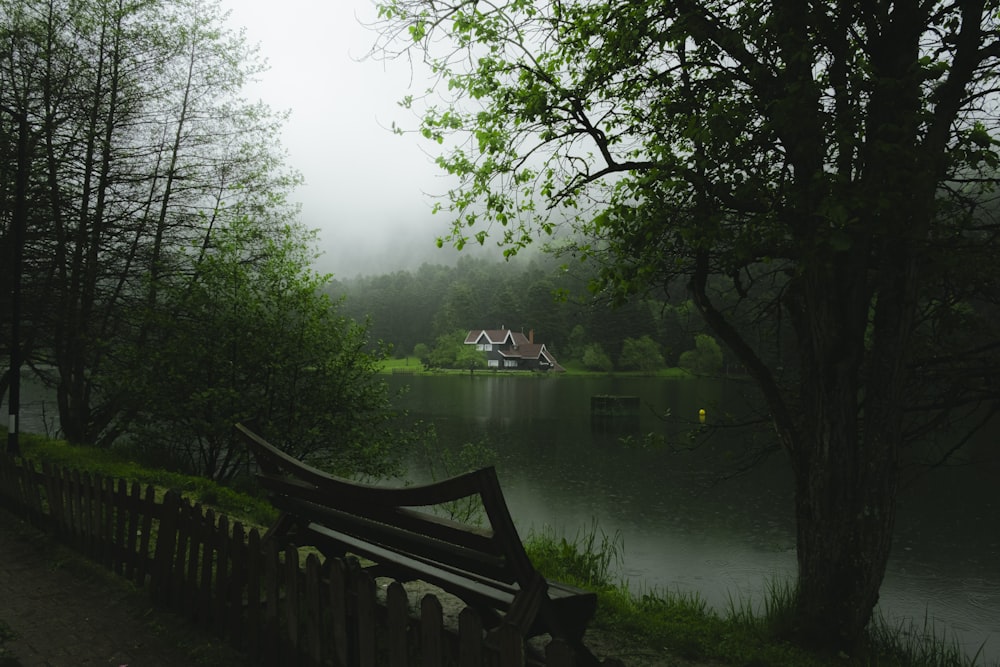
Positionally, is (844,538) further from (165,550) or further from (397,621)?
(165,550)

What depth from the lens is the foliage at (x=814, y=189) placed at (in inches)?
185

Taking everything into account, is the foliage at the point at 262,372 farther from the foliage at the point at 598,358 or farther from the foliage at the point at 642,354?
the foliage at the point at 598,358

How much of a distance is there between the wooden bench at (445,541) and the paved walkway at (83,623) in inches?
38.0

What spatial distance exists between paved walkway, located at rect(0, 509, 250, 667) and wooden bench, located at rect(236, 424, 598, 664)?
966 mm

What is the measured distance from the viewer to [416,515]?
341 cm

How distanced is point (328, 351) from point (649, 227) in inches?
355

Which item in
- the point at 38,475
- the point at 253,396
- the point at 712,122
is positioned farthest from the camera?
the point at 253,396

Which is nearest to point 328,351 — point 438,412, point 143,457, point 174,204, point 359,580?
point 143,457

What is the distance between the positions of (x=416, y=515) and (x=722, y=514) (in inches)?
670

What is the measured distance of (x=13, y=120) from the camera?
15188 mm

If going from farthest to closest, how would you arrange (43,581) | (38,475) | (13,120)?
(13,120)
(38,475)
(43,581)

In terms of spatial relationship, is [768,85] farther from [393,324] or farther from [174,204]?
[393,324]

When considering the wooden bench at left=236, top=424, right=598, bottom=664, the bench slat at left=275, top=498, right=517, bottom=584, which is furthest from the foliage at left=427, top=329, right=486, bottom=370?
the bench slat at left=275, top=498, right=517, bottom=584

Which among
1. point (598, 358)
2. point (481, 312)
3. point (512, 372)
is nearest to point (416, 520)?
point (598, 358)
